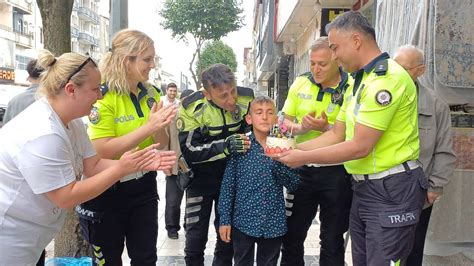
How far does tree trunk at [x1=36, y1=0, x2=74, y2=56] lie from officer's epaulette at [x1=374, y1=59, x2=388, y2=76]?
2.95m

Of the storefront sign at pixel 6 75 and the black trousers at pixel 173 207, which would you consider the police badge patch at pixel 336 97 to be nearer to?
the black trousers at pixel 173 207

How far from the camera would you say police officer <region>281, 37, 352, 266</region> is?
3330mm

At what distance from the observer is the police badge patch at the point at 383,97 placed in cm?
234

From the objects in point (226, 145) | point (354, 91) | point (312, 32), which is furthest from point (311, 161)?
point (312, 32)

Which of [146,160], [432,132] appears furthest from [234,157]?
[432,132]

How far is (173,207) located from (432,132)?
3406mm

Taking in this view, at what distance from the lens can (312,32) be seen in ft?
35.6

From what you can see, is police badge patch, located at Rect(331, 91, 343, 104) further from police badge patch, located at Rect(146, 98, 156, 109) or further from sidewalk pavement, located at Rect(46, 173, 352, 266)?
sidewalk pavement, located at Rect(46, 173, 352, 266)

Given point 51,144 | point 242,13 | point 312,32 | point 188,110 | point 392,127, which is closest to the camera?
point 51,144

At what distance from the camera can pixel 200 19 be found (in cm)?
2606

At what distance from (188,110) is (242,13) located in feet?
79.0

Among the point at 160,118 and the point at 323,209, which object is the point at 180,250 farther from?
the point at 160,118

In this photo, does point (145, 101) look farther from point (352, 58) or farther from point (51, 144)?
point (352, 58)

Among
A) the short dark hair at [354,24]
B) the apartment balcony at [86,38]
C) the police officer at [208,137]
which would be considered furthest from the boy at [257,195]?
the apartment balcony at [86,38]
